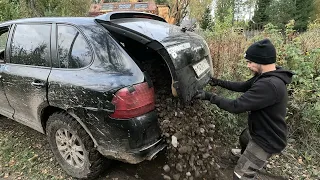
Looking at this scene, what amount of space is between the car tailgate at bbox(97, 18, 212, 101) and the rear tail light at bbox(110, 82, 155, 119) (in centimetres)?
35

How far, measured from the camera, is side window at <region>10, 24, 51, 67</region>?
2.89 metres

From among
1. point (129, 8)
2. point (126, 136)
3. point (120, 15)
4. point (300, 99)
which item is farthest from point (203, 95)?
point (129, 8)

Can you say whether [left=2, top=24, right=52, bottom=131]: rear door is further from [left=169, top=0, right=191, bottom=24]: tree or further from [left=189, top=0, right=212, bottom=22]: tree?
[left=189, top=0, right=212, bottom=22]: tree

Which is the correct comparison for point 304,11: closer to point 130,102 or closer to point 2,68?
point 130,102

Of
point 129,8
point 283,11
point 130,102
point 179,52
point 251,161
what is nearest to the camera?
point 130,102

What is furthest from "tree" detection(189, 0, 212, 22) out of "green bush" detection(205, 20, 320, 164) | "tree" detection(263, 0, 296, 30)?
"green bush" detection(205, 20, 320, 164)

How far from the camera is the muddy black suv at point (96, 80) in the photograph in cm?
240

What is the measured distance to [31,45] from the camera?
10.00 ft

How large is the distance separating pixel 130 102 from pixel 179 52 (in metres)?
0.76

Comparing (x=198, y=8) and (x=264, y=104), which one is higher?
(x=198, y=8)

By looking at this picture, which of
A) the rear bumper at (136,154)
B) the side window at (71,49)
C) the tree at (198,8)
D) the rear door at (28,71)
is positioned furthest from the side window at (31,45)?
the tree at (198,8)

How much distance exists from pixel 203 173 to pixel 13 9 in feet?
35.9

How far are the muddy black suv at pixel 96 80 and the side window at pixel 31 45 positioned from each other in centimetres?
1

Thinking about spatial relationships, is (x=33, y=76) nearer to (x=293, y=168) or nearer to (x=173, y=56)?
(x=173, y=56)
